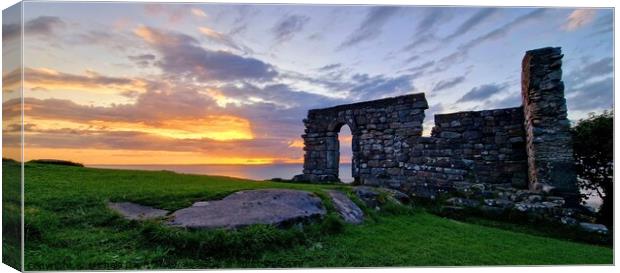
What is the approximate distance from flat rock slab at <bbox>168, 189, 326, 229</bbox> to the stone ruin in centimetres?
419

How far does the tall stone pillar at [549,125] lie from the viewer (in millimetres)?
9195

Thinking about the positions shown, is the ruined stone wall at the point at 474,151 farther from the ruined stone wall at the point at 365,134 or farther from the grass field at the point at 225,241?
the grass field at the point at 225,241

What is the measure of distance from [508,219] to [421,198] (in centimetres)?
189

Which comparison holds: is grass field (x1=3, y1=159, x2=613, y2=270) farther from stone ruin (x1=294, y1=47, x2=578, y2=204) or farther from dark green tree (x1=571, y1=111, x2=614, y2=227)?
dark green tree (x1=571, y1=111, x2=614, y2=227)

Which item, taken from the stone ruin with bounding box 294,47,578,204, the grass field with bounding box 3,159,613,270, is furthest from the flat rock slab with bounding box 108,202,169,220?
the stone ruin with bounding box 294,47,578,204

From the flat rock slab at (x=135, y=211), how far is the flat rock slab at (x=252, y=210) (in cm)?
28

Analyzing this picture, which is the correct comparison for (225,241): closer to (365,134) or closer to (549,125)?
(549,125)

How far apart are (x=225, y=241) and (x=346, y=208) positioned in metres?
2.57

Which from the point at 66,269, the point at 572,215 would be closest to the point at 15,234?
the point at 66,269

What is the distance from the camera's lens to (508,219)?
8.44 m

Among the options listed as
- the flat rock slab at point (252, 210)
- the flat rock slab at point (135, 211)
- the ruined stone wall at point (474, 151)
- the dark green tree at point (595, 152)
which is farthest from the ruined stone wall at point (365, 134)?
the flat rock slab at point (135, 211)

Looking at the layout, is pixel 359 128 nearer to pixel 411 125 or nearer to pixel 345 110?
pixel 345 110

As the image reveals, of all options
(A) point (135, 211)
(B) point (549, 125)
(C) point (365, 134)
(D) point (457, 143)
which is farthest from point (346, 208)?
(C) point (365, 134)

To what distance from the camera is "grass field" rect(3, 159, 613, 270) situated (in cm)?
498
